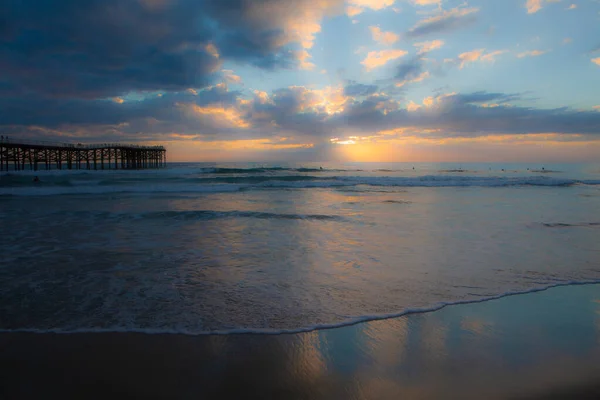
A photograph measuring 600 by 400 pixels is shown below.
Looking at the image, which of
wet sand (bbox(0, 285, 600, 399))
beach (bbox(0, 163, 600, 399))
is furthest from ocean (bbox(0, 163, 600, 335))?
wet sand (bbox(0, 285, 600, 399))

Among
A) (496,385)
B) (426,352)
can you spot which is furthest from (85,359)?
(496,385)

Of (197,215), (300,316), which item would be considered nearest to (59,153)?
(197,215)

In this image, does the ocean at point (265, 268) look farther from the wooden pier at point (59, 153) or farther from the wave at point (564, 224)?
the wooden pier at point (59, 153)

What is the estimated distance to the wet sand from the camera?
282cm

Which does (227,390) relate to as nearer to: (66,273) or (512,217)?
(66,273)

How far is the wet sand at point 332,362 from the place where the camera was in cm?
282

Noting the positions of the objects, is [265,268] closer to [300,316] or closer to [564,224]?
[300,316]

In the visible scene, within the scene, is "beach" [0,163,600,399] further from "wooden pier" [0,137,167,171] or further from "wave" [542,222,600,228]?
"wooden pier" [0,137,167,171]

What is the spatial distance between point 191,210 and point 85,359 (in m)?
12.1

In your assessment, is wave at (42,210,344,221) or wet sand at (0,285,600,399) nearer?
wet sand at (0,285,600,399)

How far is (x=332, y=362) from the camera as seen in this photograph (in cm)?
319

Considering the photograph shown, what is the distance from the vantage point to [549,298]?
4789 millimetres

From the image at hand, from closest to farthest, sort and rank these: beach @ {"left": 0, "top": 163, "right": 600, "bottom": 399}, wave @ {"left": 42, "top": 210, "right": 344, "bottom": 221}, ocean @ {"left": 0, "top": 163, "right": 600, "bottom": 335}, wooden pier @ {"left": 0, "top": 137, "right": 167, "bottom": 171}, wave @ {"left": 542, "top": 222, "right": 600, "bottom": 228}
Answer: beach @ {"left": 0, "top": 163, "right": 600, "bottom": 399} → ocean @ {"left": 0, "top": 163, "right": 600, "bottom": 335} → wave @ {"left": 542, "top": 222, "right": 600, "bottom": 228} → wave @ {"left": 42, "top": 210, "right": 344, "bottom": 221} → wooden pier @ {"left": 0, "top": 137, "right": 167, "bottom": 171}

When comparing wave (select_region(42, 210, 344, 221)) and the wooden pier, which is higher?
the wooden pier
